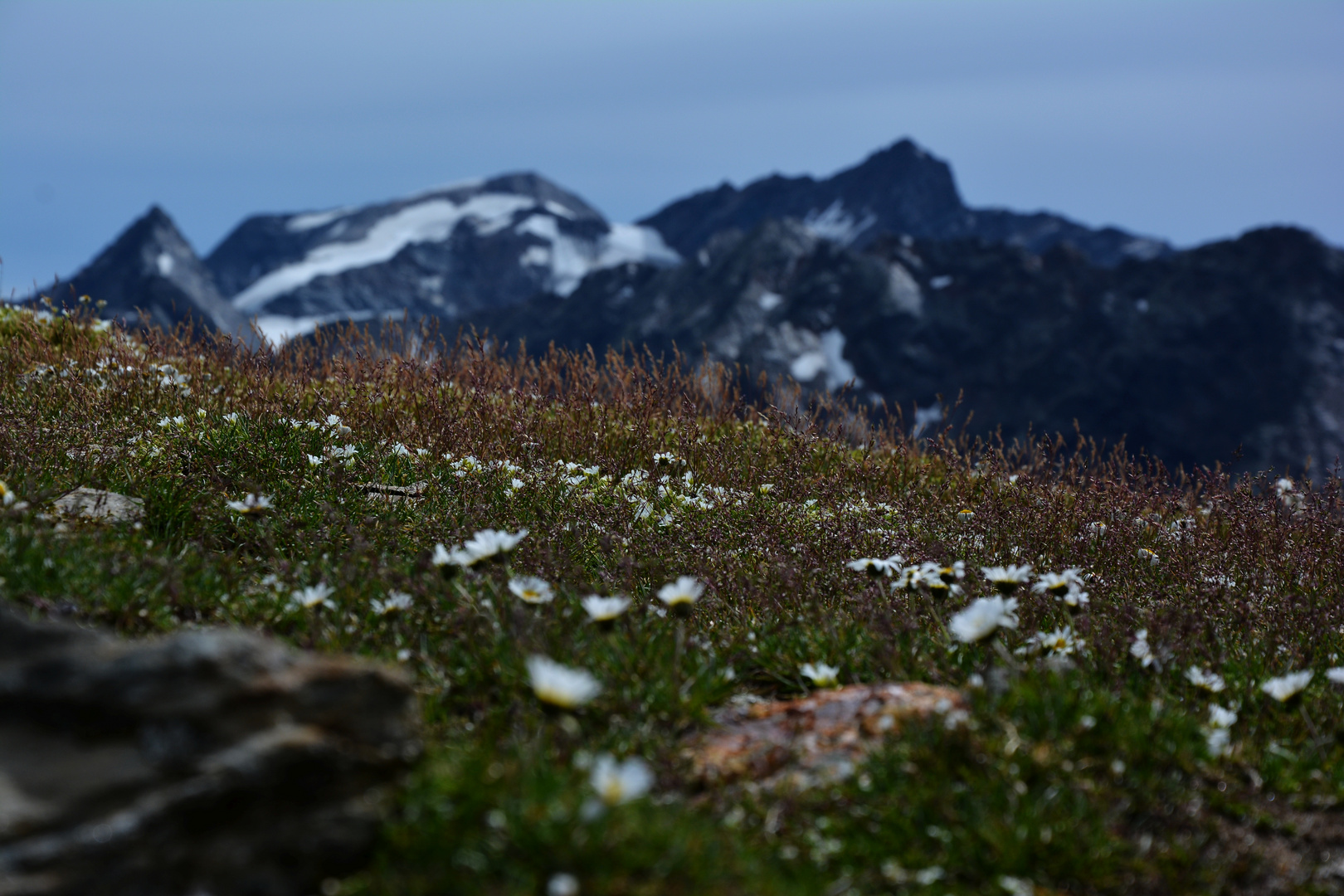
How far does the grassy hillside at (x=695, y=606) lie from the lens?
2486 mm

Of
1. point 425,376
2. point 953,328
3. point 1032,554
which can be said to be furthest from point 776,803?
point 953,328

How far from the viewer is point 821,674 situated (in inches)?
139

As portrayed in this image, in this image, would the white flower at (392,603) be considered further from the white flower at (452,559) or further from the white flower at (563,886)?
the white flower at (563,886)

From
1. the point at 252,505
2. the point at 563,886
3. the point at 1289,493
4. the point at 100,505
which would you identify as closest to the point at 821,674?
the point at 563,886

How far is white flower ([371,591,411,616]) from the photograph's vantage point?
11.2ft

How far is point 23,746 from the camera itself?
A: 2.02 metres

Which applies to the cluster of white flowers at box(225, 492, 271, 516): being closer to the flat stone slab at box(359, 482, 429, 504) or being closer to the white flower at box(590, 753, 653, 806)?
the flat stone slab at box(359, 482, 429, 504)

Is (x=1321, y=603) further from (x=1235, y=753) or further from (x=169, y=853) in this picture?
(x=169, y=853)

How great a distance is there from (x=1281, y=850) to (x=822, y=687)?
1579mm

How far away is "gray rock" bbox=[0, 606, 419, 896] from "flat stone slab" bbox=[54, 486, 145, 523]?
8.35ft

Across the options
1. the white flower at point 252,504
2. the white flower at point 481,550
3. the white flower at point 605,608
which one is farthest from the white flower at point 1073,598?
the white flower at point 252,504

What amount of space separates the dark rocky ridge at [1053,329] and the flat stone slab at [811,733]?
105m

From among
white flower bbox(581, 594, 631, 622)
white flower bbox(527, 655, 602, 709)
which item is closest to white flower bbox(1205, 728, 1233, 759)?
white flower bbox(581, 594, 631, 622)

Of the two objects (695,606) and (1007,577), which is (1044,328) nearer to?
(695,606)
